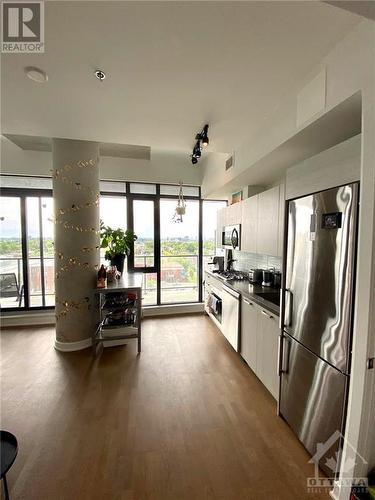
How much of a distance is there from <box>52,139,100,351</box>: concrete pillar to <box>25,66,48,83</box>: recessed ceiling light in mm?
1526

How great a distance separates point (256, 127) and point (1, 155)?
4286 mm

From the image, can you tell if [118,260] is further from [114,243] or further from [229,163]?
[229,163]

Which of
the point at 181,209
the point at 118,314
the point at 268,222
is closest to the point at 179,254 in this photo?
the point at 181,209

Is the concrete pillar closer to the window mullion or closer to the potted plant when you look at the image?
the potted plant

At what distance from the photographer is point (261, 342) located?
236 cm

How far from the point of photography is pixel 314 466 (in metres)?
1.56

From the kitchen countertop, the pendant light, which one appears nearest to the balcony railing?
the pendant light

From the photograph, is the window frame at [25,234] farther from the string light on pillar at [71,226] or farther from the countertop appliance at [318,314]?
the countertop appliance at [318,314]

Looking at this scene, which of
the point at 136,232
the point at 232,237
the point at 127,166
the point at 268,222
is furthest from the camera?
the point at 136,232

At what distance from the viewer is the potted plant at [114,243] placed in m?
3.63

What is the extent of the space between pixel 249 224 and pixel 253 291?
101 centimetres

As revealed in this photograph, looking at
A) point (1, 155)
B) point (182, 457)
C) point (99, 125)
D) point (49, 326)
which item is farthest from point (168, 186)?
point (182, 457)

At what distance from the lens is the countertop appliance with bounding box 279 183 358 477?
134 cm

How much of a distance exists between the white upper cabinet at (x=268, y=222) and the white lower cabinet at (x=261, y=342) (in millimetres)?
715
